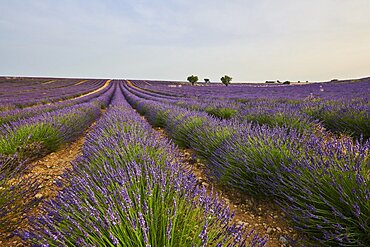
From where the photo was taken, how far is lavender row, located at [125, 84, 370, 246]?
55.9 inches

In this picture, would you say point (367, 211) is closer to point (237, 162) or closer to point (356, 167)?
point (356, 167)

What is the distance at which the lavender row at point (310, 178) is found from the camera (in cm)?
142

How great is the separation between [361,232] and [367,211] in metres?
0.14

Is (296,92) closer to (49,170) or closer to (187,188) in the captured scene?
(49,170)

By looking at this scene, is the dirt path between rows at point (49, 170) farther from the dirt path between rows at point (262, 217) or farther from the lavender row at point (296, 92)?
the lavender row at point (296, 92)

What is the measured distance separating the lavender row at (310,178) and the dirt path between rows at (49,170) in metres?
1.85

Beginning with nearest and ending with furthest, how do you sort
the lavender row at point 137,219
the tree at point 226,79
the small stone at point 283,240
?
the lavender row at point 137,219, the small stone at point 283,240, the tree at point 226,79

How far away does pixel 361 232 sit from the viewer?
1.38 meters

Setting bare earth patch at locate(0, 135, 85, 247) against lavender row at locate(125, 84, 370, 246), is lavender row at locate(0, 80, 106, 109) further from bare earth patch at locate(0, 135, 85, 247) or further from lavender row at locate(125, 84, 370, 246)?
lavender row at locate(125, 84, 370, 246)

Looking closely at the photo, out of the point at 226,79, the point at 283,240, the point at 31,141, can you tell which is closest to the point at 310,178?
the point at 283,240

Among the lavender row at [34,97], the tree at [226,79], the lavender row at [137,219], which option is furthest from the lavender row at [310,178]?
the tree at [226,79]

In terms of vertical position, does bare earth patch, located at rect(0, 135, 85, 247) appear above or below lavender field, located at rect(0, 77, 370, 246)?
below

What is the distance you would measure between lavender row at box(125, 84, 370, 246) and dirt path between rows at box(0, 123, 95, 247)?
1.85 meters

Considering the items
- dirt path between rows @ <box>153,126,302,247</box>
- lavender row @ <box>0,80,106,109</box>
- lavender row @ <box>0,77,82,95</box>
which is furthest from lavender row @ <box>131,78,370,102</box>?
lavender row @ <box>0,77,82,95</box>
